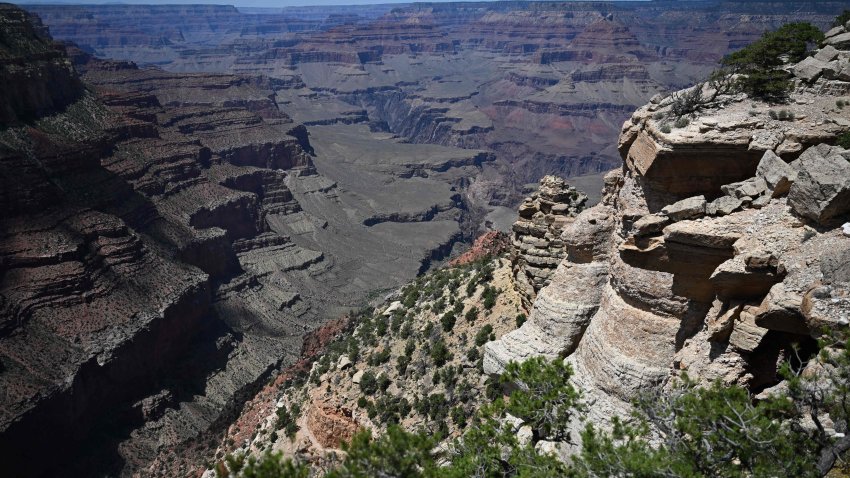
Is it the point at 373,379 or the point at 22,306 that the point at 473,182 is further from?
the point at 373,379

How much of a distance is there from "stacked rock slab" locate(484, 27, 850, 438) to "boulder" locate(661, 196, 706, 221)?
33 millimetres

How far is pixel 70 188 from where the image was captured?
57.3 m

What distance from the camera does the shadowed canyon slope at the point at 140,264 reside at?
1731 inches

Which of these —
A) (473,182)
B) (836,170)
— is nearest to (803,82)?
(836,170)

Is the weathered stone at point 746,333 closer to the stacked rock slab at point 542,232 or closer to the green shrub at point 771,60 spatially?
the green shrub at point 771,60

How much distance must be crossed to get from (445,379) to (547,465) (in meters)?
10.8

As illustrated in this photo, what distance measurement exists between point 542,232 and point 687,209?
8.80 metres

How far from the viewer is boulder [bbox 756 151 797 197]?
532 inches

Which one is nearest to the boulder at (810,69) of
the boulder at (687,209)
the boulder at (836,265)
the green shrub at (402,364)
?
Answer: the boulder at (687,209)

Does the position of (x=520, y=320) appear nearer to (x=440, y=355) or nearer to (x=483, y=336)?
(x=483, y=336)

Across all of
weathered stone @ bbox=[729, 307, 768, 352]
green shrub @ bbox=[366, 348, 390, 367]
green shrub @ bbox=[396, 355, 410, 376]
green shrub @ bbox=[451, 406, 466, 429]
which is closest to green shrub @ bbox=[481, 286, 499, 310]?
green shrub @ bbox=[396, 355, 410, 376]

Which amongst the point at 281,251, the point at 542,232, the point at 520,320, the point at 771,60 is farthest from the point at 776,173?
the point at 281,251

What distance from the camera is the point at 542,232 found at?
76.6ft

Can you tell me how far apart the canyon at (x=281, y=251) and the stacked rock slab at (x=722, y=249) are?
5 centimetres
